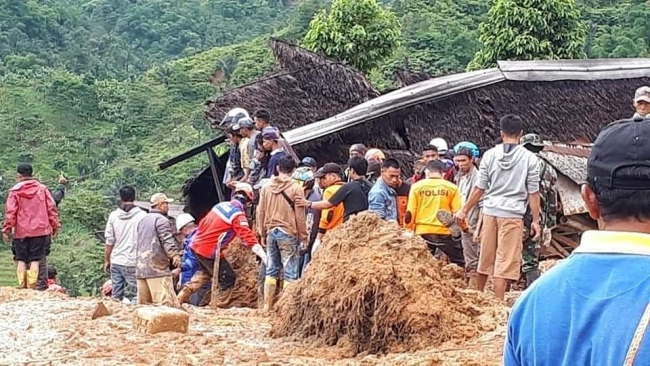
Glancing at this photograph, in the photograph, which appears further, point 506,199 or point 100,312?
point 100,312

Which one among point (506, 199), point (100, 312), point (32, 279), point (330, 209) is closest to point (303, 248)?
point (330, 209)

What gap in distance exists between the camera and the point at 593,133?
1558 centimetres

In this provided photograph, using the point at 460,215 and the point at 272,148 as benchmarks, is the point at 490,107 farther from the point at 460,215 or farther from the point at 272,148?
the point at 460,215

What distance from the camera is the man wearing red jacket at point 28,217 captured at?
10961 mm

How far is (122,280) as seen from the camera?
10148 mm

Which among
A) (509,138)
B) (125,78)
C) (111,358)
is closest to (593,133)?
(509,138)

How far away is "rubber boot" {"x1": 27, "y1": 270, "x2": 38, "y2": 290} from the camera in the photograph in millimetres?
11422

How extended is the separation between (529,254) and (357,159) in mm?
1865

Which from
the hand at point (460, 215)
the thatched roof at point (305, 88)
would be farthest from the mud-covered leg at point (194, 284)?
the thatched roof at point (305, 88)

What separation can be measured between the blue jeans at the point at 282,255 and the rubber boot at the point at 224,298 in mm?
1311

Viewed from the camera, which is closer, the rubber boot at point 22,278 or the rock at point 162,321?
the rock at point 162,321

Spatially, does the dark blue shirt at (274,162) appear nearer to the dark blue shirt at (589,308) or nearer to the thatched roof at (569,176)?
the thatched roof at (569,176)

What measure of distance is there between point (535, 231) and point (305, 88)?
32.5 feet

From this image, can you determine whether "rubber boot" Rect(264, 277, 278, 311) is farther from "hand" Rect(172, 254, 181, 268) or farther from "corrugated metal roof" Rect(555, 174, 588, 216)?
"corrugated metal roof" Rect(555, 174, 588, 216)
